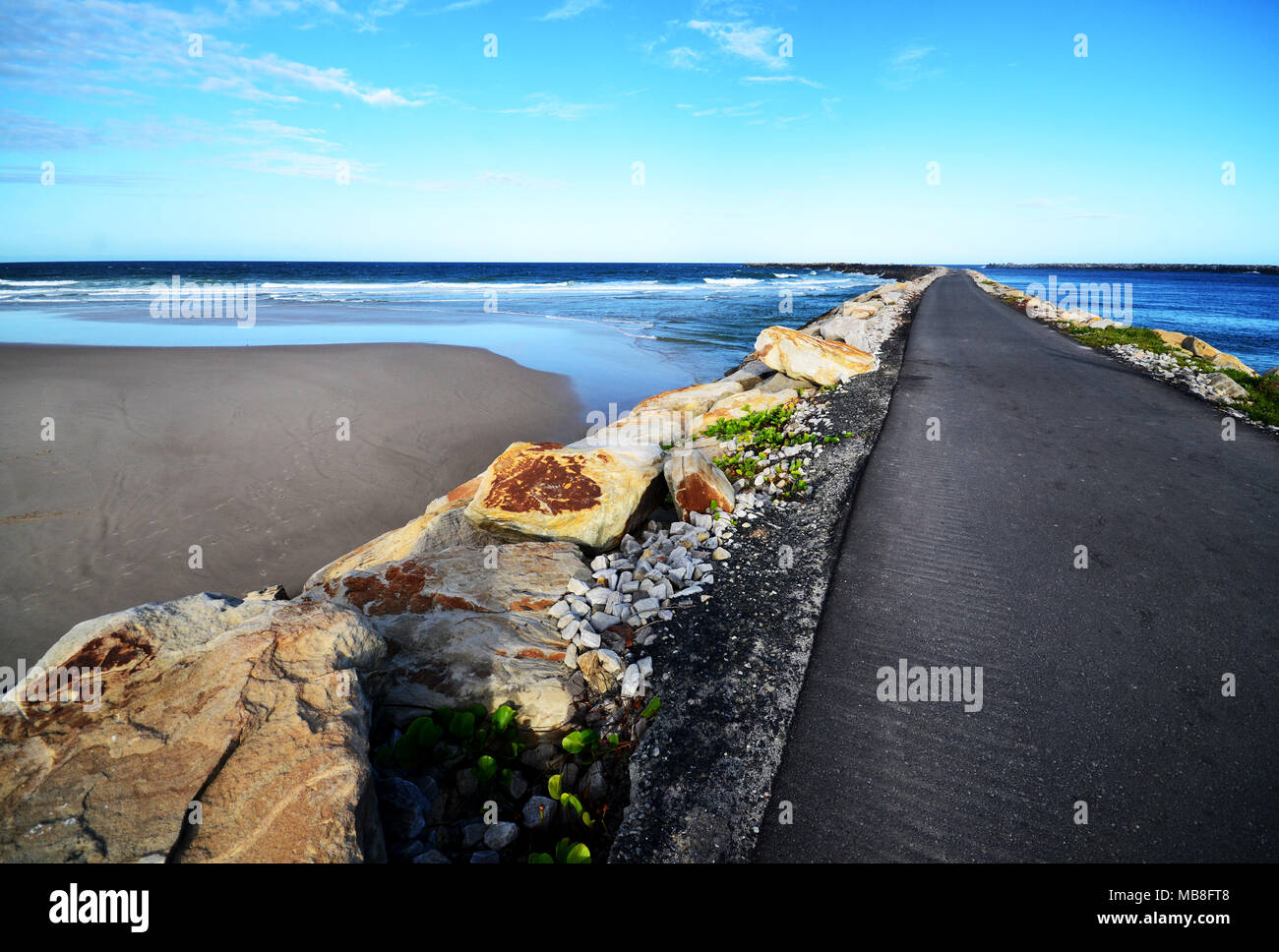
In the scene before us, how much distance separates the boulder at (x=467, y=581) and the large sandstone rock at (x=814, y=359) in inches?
312

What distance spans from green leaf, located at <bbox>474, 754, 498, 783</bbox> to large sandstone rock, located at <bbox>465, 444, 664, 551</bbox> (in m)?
2.46

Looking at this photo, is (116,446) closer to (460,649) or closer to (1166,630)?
(460,649)

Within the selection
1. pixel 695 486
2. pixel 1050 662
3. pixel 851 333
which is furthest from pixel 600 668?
pixel 851 333

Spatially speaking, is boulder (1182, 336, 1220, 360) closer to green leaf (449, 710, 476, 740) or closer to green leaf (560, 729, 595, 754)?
green leaf (560, 729, 595, 754)

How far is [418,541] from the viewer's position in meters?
5.63

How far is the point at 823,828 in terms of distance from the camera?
2.48m

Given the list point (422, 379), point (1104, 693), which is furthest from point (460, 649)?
point (422, 379)

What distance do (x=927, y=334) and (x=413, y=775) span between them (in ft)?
60.9

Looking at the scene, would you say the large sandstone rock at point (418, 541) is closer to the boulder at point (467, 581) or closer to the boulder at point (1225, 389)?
the boulder at point (467, 581)

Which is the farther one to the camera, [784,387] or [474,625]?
[784,387]

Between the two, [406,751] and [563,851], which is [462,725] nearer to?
[406,751]

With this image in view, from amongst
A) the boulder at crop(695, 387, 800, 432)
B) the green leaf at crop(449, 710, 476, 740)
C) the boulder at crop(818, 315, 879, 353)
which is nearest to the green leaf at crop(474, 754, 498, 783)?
the green leaf at crop(449, 710, 476, 740)

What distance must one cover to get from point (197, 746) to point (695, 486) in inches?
163

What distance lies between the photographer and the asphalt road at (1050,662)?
2.47 m
